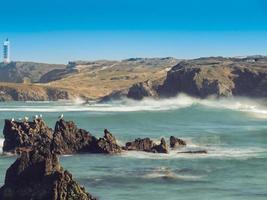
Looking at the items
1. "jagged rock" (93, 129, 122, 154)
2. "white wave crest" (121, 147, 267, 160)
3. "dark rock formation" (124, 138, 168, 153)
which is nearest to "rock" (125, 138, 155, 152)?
"dark rock formation" (124, 138, 168, 153)

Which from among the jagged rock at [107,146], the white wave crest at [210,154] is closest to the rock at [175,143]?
the white wave crest at [210,154]

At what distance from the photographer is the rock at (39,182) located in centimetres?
4256

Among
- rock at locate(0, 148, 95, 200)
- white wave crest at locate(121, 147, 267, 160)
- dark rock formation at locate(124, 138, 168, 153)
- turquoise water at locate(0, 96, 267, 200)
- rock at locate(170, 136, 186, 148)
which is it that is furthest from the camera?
rock at locate(170, 136, 186, 148)

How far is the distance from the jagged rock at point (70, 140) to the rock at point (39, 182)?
75.4 ft

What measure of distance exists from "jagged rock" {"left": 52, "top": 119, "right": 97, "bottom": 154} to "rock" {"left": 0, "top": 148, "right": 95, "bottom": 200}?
23.0m

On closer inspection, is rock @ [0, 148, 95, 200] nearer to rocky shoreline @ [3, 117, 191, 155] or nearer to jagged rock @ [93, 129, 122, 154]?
rocky shoreline @ [3, 117, 191, 155]

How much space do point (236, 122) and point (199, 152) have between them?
175 feet

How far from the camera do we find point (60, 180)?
1698 inches

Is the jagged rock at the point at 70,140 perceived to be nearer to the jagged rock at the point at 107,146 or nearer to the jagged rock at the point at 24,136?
the jagged rock at the point at 107,146

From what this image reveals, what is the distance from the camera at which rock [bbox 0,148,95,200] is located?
42.6 metres

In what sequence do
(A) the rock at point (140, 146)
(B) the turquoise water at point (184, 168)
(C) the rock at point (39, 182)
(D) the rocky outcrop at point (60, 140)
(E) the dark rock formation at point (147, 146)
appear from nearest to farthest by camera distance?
(C) the rock at point (39, 182)
(B) the turquoise water at point (184, 168)
(D) the rocky outcrop at point (60, 140)
(E) the dark rock formation at point (147, 146)
(A) the rock at point (140, 146)

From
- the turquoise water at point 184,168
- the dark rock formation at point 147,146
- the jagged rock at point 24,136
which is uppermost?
the jagged rock at point 24,136

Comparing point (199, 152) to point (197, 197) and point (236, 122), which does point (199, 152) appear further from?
point (236, 122)

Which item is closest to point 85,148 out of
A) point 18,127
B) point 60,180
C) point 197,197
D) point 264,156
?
point 18,127
